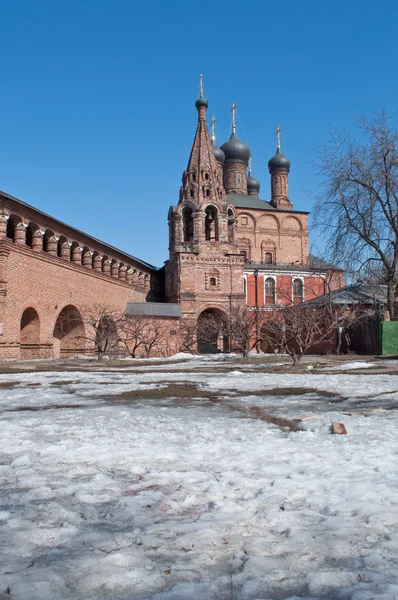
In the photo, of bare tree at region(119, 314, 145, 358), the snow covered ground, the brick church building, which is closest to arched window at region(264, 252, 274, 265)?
the brick church building

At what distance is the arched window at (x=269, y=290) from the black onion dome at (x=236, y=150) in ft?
43.9

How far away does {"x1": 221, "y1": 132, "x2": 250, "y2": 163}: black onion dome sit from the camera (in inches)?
1816

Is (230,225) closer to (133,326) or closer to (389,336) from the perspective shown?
(133,326)

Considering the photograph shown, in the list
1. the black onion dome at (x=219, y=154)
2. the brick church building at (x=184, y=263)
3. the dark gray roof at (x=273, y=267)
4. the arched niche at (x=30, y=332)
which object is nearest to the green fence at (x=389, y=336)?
the brick church building at (x=184, y=263)

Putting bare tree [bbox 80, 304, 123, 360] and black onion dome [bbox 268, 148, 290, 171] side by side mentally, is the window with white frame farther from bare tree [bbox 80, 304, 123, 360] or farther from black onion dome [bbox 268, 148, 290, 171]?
bare tree [bbox 80, 304, 123, 360]

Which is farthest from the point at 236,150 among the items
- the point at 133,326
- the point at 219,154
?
the point at 133,326

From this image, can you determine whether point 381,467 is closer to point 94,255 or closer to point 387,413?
point 387,413

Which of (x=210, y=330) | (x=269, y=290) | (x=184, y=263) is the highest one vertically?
(x=184, y=263)

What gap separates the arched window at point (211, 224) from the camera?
33656 mm

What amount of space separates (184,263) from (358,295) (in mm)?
11053

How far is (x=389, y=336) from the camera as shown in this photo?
20.7 meters

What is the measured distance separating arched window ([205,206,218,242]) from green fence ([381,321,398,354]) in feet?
49.7

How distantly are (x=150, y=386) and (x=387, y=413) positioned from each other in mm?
3996

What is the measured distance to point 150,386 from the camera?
Answer: 8000mm
